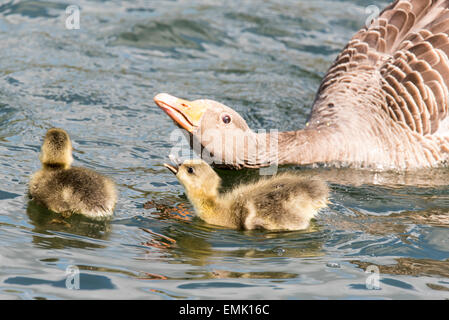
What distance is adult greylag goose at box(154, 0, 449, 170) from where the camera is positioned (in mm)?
7836

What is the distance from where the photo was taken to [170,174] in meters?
7.95

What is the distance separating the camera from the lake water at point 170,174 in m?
5.30

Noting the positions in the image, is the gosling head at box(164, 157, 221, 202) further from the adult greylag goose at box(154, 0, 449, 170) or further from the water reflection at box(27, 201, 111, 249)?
the adult greylag goose at box(154, 0, 449, 170)

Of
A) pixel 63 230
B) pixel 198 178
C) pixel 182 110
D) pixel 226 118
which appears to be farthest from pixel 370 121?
pixel 63 230

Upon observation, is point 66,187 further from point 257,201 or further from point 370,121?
point 370,121

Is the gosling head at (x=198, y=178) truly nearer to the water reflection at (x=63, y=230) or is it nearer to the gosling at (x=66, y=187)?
the gosling at (x=66, y=187)

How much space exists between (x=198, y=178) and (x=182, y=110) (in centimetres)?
150

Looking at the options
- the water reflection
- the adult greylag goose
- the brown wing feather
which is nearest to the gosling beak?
the adult greylag goose

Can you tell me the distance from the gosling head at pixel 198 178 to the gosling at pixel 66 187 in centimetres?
63

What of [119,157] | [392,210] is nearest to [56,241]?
[119,157]

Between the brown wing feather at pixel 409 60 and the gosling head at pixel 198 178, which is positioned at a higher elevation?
the brown wing feather at pixel 409 60

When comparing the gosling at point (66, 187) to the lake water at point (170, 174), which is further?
the gosling at point (66, 187)

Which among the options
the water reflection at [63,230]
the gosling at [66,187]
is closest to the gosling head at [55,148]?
the gosling at [66,187]

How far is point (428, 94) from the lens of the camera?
8.40 meters
